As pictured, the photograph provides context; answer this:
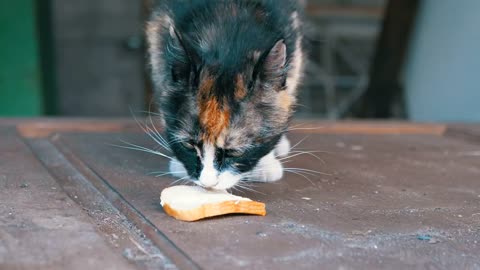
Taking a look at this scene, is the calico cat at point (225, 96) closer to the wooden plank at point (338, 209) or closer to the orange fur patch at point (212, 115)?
the orange fur patch at point (212, 115)

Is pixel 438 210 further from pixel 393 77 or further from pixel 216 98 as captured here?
pixel 393 77

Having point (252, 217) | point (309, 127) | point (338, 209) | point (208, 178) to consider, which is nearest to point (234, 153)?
point (208, 178)

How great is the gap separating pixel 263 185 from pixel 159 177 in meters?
0.42

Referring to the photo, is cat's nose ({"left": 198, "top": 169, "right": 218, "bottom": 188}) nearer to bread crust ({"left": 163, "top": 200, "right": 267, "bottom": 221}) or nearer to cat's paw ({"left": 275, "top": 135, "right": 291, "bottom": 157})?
bread crust ({"left": 163, "top": 200, "right": 267, "bottom": 221})

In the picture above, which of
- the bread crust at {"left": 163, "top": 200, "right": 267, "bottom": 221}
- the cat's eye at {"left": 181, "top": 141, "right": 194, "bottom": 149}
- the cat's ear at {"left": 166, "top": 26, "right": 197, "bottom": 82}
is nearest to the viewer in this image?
the bread crust at {"left": 163, "top": 200, "right": 267, "bottom": 221}

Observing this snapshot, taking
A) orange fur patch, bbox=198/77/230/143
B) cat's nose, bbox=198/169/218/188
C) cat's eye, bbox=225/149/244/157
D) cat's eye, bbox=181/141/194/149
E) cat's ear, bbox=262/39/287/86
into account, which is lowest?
cat's nose, bbox=198/169/218/188

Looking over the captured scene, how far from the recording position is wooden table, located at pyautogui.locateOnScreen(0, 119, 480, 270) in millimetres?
1692

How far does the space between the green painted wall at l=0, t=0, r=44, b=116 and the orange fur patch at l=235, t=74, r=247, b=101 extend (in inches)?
173

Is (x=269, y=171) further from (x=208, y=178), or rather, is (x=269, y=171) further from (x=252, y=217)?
(x=252, y=217)

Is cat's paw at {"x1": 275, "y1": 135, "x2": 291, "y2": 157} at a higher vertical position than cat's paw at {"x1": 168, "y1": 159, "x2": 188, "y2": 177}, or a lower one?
lower

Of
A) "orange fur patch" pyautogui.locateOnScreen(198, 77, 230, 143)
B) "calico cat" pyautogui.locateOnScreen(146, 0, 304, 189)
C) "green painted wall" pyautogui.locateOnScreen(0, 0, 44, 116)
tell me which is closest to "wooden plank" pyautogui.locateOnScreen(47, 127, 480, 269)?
"calico cat" pyautogui.locateOnScreen(146, 0, 304, 189)

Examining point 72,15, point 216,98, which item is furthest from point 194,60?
point 72,15

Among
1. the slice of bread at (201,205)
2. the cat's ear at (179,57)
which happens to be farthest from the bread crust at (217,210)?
the cat's ear at (179,57)

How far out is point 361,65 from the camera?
9070mm
